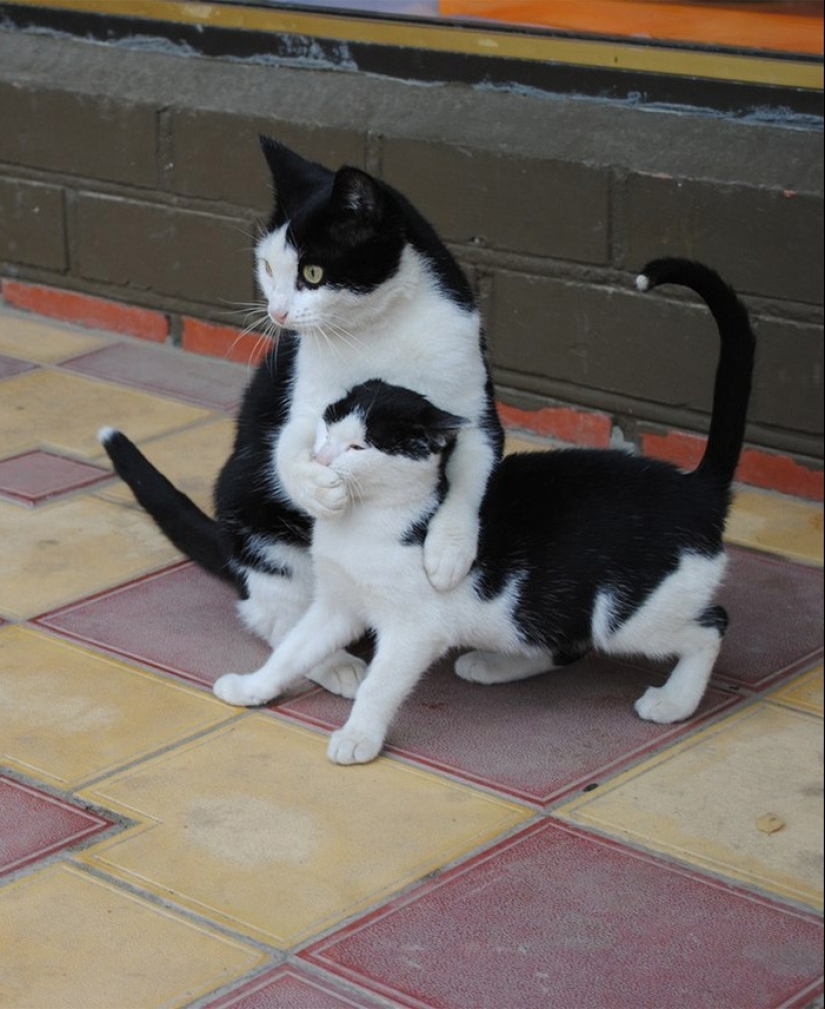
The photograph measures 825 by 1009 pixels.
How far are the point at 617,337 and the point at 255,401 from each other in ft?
3.26

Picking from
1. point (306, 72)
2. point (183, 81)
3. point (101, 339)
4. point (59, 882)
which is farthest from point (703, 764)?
point (183, 81)

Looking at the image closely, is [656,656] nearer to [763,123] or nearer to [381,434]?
[381,434]

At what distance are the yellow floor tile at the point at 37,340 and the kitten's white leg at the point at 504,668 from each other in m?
0.83

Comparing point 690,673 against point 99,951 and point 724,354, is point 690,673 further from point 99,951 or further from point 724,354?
point 99,951

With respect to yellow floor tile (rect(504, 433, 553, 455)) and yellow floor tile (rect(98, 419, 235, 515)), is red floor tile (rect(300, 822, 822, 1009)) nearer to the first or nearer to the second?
yellow floor tile (rect(98, 419, 235, 515))

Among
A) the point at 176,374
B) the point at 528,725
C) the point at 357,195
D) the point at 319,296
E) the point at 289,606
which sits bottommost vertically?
the point at 528,725

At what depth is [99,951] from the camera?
182 centimetres

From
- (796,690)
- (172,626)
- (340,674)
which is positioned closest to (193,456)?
(172,626)

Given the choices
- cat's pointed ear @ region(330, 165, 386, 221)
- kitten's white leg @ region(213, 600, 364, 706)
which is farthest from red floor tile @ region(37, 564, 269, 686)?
cat's pointed ear @ region(330, 165, 386, 221)

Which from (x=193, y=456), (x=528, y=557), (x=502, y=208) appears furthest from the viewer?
(x=502, y=208)

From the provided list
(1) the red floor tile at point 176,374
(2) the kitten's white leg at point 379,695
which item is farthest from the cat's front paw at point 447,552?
Result: (1) the red floor tile at point 176,374

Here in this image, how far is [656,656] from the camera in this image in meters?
2.39

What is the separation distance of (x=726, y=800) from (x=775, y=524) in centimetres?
91

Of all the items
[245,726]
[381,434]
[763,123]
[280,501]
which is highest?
[763,123]
